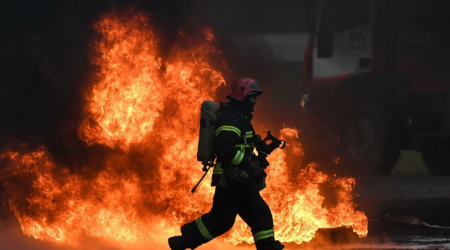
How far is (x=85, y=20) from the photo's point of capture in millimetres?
7199

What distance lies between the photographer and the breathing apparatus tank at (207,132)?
491 cm

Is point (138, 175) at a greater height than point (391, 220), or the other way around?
point (138, 175)

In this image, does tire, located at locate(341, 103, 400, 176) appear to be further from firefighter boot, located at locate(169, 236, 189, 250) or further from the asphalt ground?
firefighter boot, located at locate(169, 236, 189, 250)

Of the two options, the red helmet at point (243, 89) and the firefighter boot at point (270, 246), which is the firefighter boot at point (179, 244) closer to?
the firefighter boot at point (270, 246)

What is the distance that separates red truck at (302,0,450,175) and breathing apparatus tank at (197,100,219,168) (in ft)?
14.4

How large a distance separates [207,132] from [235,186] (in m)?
0.55

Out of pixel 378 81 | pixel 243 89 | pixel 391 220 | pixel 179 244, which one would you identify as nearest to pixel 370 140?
pixel 378 81

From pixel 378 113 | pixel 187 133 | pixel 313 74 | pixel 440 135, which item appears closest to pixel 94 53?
pixel 187 133

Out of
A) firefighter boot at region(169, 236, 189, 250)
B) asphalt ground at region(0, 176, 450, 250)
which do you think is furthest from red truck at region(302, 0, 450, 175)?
firefighter boot at region(169, 236, 189, 250)

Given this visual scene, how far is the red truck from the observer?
9383mm

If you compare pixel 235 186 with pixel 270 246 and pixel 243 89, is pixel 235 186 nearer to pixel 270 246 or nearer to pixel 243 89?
pixel 270 246

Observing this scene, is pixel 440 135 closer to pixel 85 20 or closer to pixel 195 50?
pixel 195 50

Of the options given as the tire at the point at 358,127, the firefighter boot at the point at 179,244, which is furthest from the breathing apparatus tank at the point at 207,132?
the tire at the point at 358,127

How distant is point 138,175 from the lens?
6.12 m
